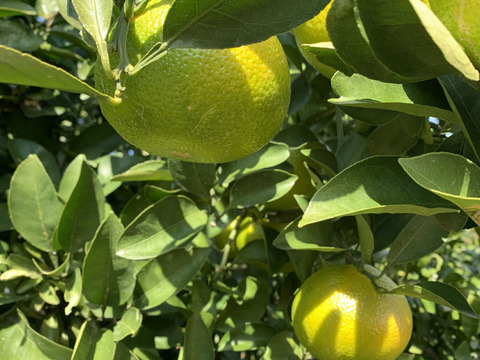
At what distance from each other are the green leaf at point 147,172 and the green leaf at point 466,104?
0.59m

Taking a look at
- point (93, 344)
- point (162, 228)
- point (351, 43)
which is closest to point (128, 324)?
point (93, 344)

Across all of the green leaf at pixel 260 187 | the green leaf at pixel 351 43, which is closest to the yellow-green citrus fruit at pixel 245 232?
the green leaf at pixel 260 187

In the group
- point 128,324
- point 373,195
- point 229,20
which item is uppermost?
point 229,20

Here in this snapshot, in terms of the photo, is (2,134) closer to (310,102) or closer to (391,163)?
(310,102)

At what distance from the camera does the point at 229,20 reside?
47 cm

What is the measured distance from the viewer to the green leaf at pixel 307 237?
794 millimetres

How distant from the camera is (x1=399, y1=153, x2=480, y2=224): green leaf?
0.49m

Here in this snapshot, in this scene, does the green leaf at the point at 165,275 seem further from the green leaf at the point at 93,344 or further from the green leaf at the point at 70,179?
the green leaf at the point at 70,179

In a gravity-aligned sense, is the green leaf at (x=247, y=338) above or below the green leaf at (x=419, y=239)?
below

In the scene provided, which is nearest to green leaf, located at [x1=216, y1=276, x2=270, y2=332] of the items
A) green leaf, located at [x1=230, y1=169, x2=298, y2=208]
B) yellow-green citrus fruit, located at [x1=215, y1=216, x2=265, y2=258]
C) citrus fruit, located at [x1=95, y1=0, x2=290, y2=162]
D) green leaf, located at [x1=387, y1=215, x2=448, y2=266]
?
yellow-green citrus fruit, located at [x1=215, y1=216, x2=265, y2=258]

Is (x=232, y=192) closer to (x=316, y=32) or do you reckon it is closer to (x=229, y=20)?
(x=316, y=32)

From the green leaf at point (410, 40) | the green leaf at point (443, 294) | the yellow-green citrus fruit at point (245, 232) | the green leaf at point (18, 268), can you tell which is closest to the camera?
the green leaf at point (410, 40)

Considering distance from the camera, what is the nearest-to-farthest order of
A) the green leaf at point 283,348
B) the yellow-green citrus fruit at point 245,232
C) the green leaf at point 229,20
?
the green leaf at point 229,20 < the green leaf at point 283,348 < the yellow-green citrus fruit at point 245,232

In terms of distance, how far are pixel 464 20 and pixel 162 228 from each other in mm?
602
